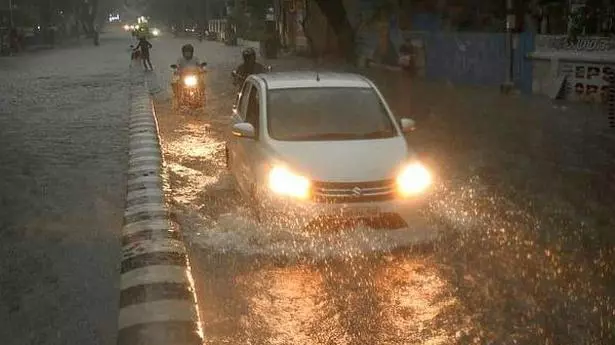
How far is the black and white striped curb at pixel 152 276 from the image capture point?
530 centimetres

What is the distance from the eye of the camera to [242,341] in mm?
5070

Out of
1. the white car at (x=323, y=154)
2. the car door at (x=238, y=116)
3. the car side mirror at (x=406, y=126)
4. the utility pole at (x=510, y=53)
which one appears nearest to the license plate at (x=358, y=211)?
the white car at (x=323, y=154)

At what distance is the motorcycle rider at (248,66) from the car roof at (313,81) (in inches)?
290

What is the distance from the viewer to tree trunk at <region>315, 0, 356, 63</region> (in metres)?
31.7

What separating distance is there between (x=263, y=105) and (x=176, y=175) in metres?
2.96

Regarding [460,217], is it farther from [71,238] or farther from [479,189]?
[71,238]

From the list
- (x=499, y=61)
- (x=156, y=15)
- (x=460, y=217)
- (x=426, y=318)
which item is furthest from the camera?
(x=156, y=15)

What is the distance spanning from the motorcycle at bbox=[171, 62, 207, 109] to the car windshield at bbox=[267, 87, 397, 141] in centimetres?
1020

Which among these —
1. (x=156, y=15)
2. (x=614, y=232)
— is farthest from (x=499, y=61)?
(x=156, y=15)

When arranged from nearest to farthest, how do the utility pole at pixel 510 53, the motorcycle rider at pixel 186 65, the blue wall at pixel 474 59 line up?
the motorcycle rider at pixel 186 65, the utility pole at pixel 510 53, the blue wall at pixel 474 59

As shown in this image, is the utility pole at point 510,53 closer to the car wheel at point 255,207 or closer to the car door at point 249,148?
the car door at point 249,148

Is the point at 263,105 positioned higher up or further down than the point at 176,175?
higher up

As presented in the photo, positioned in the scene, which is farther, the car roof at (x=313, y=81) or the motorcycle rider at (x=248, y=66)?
the motorcycle rider at (x=248, y=66)

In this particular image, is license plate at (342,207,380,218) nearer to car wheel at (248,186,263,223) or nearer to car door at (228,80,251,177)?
car wheel at (248,186,263,223)
